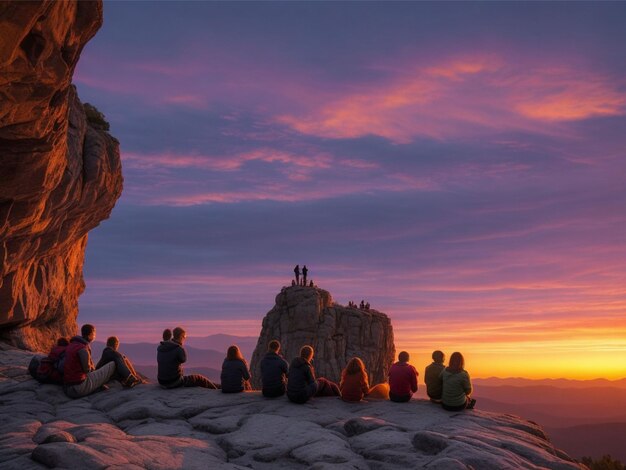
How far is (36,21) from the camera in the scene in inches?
585

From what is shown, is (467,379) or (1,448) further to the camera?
(467,379)

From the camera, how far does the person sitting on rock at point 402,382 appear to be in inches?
797

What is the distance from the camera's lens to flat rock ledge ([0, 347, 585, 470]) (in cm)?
1326

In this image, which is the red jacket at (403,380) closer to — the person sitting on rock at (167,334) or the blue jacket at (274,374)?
the blue jacket at (274,374)

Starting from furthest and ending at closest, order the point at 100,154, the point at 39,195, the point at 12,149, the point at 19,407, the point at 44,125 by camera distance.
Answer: the point at 100,154 < the point at 39,195 < the point at 12,149 < the point at 44,125 < the point at 19,407

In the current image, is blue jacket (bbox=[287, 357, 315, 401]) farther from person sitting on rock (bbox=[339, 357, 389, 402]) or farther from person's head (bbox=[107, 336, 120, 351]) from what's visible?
person's head (bbox=[107, 336, 120, 351])

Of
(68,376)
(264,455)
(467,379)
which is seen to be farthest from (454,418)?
(68,376)

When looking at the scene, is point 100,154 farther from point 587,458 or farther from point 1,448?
point 587,458

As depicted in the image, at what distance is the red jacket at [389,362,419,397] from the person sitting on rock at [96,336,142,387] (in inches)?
423

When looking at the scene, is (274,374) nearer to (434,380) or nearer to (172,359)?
(172,359)

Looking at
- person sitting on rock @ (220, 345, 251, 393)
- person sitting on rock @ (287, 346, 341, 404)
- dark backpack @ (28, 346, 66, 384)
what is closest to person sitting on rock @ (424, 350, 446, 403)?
person sitting on rock @ (287, 346, 341, 404)

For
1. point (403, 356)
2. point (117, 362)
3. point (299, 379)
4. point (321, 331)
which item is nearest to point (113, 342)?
point (117, 362)

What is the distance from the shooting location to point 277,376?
Result: 20922 mm

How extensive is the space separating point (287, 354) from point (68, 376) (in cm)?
6835
